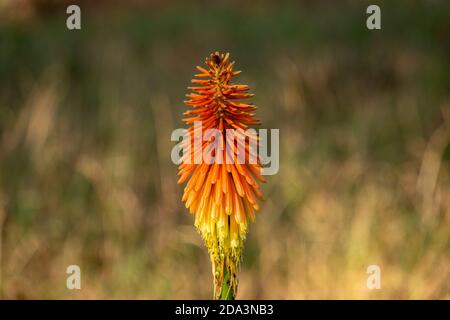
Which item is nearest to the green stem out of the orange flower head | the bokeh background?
the orange flower head

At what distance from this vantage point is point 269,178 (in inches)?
193

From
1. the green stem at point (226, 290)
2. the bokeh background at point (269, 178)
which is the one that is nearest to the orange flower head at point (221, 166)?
the green stem at point (226, 290)

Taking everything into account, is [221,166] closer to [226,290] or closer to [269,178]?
[226,290]

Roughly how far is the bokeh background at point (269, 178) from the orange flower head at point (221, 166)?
211 centimetres

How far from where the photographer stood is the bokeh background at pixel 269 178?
3869mm

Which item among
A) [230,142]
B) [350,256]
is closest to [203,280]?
[350,256]

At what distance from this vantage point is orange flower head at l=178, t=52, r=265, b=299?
1.46 metres

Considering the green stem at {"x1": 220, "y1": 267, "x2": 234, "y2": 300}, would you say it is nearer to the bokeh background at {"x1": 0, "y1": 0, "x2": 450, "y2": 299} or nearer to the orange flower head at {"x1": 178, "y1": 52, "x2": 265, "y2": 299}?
the orange flower head at {"x1": 178, "y1": 52, "x2": 265, "y2": 299}

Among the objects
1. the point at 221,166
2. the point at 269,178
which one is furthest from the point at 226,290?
the point at 269,178

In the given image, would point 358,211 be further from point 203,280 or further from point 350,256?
point 203,280

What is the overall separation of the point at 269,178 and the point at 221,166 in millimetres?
3320

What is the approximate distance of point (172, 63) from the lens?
25.8 feet

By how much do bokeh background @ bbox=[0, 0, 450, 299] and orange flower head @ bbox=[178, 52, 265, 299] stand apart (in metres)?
2.11

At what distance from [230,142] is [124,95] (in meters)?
5.15
